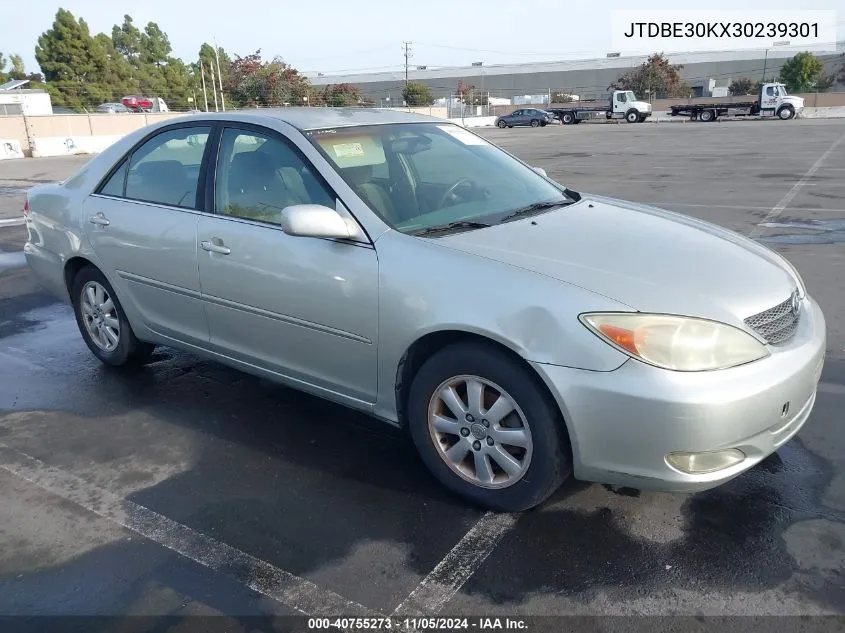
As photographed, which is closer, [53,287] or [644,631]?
[644,631]

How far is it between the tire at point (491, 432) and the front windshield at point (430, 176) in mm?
689

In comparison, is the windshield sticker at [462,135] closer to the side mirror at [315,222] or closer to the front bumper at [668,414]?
the side mirror at [315,222]

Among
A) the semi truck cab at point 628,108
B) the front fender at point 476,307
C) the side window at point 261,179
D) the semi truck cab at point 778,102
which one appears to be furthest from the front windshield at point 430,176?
the semi truck cab at point 628,108

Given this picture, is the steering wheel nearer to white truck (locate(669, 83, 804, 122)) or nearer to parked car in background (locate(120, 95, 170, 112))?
white truck (locate(669, 83, 804, 122))

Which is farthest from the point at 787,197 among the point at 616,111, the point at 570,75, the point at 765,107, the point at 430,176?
the point at 570,75

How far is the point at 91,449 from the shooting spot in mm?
3711

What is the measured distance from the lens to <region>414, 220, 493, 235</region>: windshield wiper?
317 centimetres

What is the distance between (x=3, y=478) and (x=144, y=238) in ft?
4.75

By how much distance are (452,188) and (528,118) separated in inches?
1852

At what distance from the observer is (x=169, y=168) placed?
418 cm

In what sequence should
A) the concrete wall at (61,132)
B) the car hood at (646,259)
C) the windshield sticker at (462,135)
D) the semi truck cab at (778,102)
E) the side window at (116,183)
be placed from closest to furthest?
1. the car hood at (646,259)
2. the windshield sticker at (462,135)
3. the side window at (116,183)
4. the concrete wall at (61,132)
5. the semi truck cab at (778,102)

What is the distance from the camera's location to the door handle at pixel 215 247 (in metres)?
3.62

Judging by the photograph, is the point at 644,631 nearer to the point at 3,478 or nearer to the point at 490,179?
the point at 490,179

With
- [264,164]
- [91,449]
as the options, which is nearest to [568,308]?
[264,164]
